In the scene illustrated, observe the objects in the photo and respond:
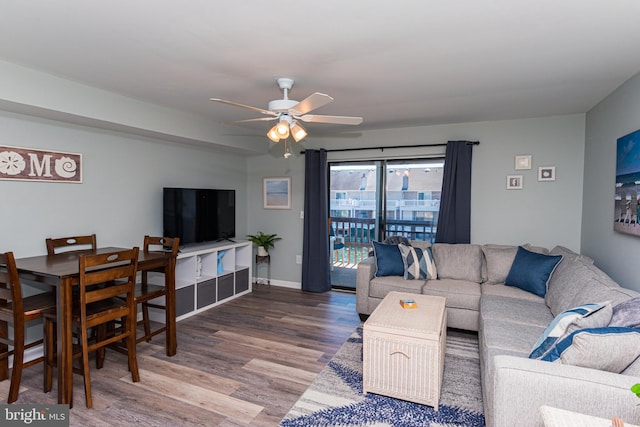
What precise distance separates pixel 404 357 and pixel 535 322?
1105 mm

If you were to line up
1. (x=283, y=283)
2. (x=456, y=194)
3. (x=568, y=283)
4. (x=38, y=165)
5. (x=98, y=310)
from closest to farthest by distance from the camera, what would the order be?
(x=98, y=310) → (x=568, y=283) → (x=38, y=165) → (x=456, y=194) → (x=283, y=283)

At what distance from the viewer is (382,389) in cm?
243

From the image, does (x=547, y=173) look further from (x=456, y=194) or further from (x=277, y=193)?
(x=277, y=193)

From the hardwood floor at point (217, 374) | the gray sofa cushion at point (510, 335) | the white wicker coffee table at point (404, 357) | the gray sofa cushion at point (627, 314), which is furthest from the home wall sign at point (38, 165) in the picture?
the gray sofa cushion at point (627, 314)

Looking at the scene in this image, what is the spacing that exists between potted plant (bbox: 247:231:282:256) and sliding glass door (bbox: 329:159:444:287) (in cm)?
93

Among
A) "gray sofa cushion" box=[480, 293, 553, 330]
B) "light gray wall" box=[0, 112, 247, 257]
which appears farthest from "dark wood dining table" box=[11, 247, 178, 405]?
"gray sofa cushion" box=[480, 293, 553, 330]

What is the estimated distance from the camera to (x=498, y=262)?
376 centimetres

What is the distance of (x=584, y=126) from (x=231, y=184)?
458 cm

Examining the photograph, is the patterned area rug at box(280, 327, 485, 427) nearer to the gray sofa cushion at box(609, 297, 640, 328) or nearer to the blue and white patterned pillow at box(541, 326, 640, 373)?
the blue and white patterned pillow at box(541, 326, 640, 373)

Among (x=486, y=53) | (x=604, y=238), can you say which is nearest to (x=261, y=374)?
(x=486, y=53)

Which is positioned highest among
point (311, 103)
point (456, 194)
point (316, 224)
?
point (311, 103)

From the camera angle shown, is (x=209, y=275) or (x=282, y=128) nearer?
(x=282, y=128)

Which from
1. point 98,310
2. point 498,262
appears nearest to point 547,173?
point 498,262

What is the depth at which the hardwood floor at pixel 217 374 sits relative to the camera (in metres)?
2.28
